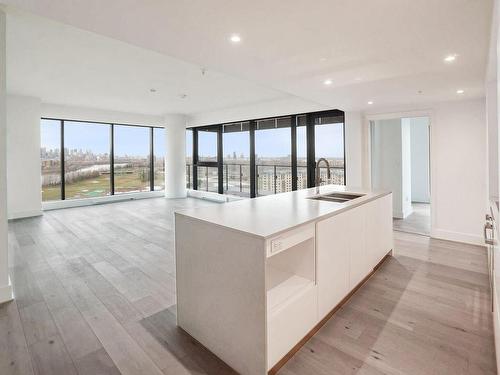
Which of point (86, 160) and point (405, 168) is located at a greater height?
point (86, 160)

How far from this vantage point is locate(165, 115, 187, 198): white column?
8445 mm

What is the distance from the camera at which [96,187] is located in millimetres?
7941

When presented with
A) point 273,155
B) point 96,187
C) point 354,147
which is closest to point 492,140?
point 354,147

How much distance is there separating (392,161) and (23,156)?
8.05 meters

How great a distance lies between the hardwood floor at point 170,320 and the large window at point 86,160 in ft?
13.1

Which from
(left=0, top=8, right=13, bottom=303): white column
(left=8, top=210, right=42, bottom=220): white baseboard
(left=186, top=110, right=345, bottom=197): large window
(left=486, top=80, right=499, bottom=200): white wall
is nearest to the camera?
(left=0, top=8, right=13, bottom=303): white column

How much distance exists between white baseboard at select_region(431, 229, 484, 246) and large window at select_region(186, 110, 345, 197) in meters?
2.04

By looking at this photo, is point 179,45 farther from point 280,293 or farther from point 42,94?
point 42,94

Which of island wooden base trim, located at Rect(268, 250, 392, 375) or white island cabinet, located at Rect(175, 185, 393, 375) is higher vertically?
white island cabinet, located at Rect(175, 185, 393, 375)

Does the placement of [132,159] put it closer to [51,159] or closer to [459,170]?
[51,159]

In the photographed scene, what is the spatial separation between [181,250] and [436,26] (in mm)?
2496

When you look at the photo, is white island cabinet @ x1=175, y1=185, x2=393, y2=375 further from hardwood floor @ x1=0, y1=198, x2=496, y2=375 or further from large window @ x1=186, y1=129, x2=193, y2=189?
large window @ x1=186, y1=129, x2=193, y2=189

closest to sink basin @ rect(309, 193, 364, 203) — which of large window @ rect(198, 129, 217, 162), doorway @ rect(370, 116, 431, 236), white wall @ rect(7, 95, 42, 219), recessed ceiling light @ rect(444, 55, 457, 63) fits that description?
recessed ceiling light @ rect(444, 55, 457, 63)

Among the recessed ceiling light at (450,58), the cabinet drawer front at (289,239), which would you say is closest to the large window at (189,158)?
the recessed ceiling light at (450,58)
